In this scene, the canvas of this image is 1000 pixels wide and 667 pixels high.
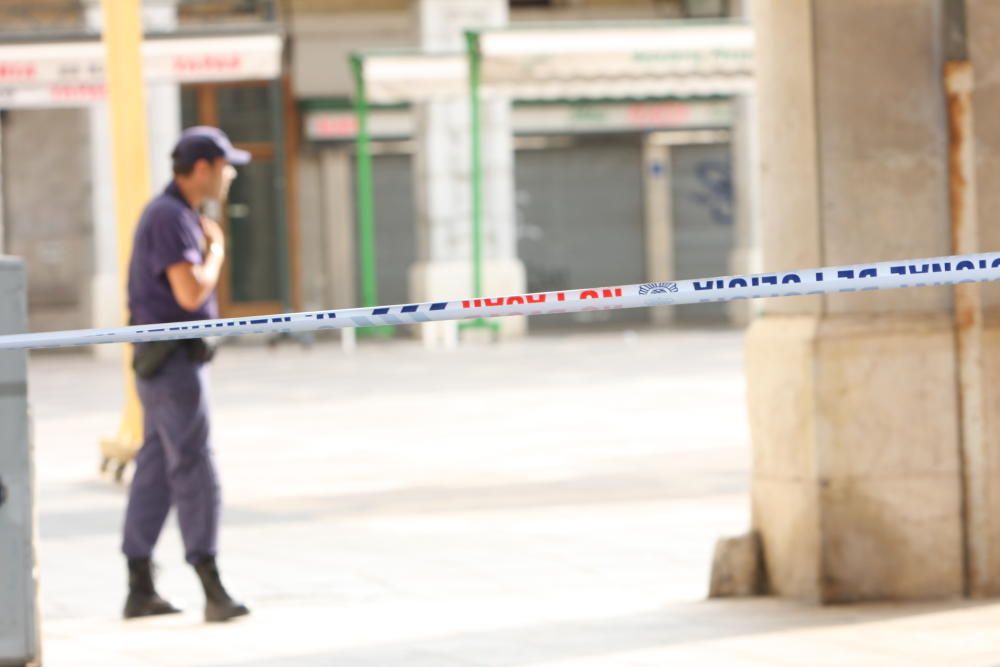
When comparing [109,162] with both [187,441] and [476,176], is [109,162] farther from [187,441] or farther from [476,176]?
[187,441]

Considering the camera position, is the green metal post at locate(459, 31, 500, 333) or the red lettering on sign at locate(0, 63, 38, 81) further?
the green metal post at locate(459, 31, 500, 333)

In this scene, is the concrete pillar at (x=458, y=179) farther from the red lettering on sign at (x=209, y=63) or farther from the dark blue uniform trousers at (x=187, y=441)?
the dark blue uniform trousers at (x=187, y=441)

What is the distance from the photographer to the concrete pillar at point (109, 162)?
2517 centimetres

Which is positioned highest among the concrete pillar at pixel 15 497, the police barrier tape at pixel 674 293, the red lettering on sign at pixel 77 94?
the red lettering on sign at pixel 77 94

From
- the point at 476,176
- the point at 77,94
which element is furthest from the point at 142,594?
the point at 476,176

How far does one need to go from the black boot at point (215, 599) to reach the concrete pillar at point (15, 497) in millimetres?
1075

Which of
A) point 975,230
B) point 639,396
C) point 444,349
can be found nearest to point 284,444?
point 639,396

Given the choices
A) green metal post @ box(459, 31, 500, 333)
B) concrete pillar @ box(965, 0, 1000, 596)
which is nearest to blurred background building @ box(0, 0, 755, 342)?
green metal post @ box(459, 31, 500, 333)

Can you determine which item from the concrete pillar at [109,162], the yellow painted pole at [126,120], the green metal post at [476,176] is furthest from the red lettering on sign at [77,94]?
the yellow painted pole at [126,120]

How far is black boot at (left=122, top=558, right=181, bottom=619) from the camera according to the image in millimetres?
6771

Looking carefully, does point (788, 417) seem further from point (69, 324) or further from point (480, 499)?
point (69, 324)

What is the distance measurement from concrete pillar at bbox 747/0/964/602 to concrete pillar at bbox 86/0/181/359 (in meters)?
19.2

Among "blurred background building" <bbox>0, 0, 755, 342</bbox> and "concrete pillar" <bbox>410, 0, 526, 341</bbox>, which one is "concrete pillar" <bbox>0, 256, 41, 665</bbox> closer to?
"blurred background building" <bbox>0, 0, 755, 342</bbox>

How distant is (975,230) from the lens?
21.5ft
